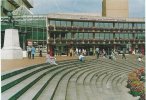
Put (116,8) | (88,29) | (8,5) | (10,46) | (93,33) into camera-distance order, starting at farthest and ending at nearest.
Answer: (116,8), (93,33), (88,29), (8,5), (10,46)

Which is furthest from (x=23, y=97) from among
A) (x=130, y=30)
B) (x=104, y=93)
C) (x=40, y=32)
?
(x=130, y=30)

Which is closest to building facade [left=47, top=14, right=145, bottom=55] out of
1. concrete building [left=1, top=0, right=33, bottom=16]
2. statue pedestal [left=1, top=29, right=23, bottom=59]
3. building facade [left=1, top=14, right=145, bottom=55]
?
building facade [left=1, top=14, right=145, bottom=55]

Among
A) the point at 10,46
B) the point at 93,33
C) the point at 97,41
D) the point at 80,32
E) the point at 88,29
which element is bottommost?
the point at 10,46

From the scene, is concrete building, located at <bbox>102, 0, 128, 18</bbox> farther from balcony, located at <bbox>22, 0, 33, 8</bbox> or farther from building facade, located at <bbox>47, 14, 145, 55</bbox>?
balcony, located at <bbox>22, 0, 33, 8</bbox>

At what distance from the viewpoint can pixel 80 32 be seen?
275 ft

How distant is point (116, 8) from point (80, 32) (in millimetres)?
27012

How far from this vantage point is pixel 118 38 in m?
87.1

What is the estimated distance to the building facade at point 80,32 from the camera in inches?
2972

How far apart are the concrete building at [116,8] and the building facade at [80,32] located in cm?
1764

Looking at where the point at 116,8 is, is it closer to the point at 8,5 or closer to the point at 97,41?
the point at 97,41

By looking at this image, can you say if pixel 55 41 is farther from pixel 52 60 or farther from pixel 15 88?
pixel 15 88

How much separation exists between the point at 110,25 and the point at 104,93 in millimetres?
67158

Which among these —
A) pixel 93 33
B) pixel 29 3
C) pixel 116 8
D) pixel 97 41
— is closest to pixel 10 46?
pixel 97 41

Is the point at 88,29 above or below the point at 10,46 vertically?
above
